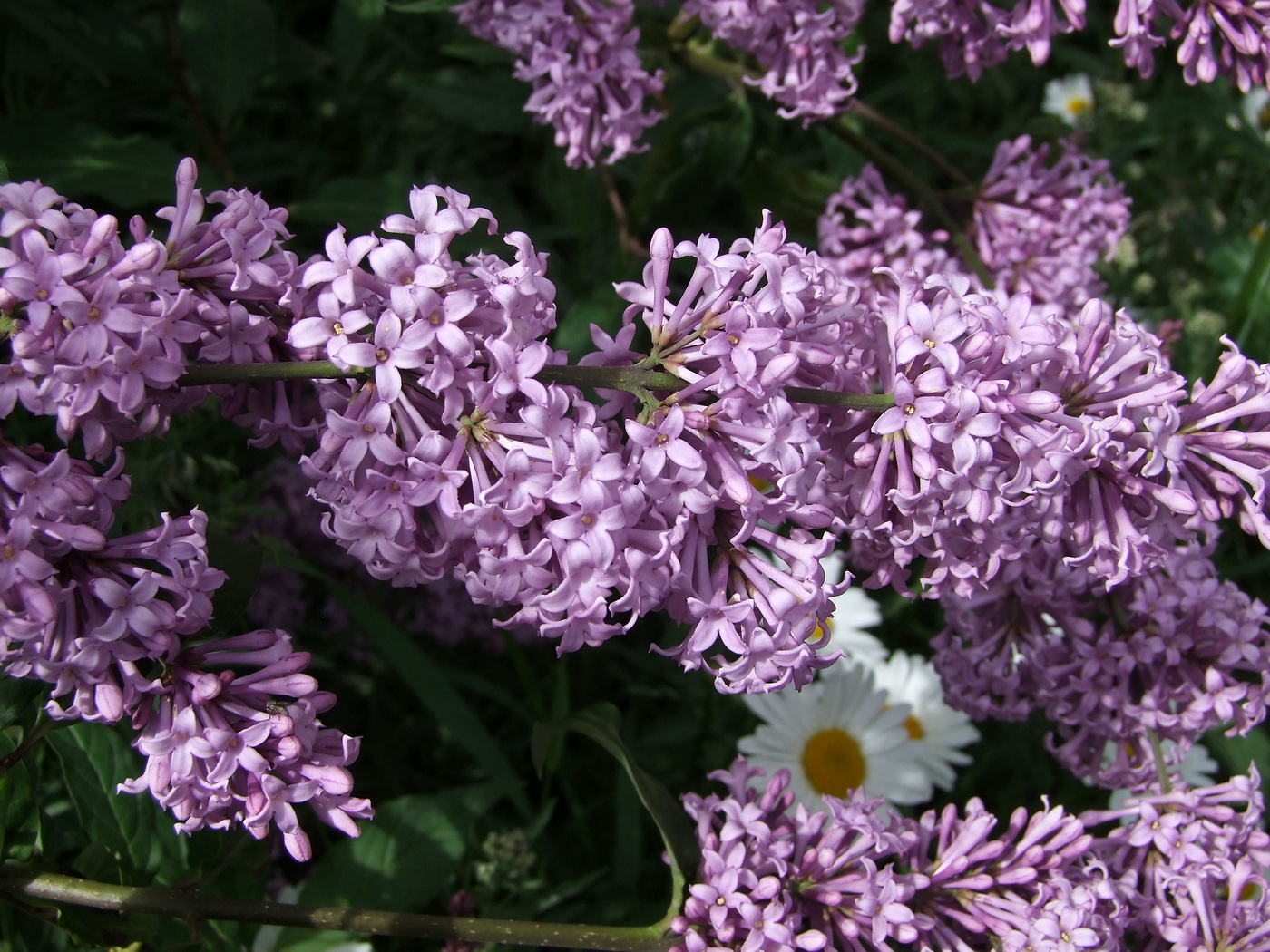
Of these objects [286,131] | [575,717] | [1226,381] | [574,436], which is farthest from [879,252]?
[286,131]

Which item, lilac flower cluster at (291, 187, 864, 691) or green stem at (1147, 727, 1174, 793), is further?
green stem at (1147, 727, 1174, 793)

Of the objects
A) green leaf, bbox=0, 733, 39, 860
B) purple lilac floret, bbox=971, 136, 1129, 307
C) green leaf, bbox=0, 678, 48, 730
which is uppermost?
purple lilac floret, bbox=971, 136, 1129, 307

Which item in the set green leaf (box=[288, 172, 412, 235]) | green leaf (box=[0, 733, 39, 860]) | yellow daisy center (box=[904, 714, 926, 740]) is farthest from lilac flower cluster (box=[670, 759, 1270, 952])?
green leaf (box=[288, 172, 412, 235])

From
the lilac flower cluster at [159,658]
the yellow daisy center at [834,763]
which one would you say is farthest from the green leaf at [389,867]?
the yellow daisy center at [834,763]

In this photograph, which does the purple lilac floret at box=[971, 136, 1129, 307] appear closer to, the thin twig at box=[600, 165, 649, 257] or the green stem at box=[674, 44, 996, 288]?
the green stem at box=[674, 44, 996, 288]

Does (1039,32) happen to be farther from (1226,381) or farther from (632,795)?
(632,795)

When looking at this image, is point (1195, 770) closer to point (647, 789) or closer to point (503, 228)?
point (647, 789)
